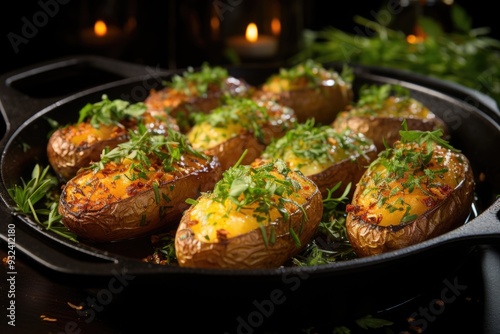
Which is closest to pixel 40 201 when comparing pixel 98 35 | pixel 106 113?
pixel 106 113

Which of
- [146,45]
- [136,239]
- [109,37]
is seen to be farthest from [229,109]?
[146,45]

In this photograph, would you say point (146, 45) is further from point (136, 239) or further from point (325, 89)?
point (136, 239)

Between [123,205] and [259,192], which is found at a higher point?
[259,192]

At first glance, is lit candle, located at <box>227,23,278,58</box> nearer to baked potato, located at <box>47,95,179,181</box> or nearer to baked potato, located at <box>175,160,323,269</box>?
baked potato, located at <box>47,95,179,181</box>

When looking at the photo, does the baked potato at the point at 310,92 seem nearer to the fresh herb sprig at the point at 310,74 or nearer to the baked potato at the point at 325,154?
the fresh herb sprig at the point at 310,74

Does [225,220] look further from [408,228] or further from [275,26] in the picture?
[275,26]

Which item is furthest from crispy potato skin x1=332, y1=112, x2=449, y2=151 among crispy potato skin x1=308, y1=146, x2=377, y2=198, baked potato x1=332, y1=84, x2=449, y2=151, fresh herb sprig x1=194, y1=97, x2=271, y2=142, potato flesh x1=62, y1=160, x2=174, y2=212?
potato flesh x1=62, y1=160, x2=174, y2=212
